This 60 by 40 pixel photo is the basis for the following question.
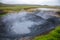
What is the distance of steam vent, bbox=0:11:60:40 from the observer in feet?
7.39

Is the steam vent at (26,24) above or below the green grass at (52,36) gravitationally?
above

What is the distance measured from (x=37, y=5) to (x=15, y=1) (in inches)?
14.8

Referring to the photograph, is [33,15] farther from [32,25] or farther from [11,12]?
[11,12]

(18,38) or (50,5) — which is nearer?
(18,38)

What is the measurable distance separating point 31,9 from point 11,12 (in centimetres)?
34

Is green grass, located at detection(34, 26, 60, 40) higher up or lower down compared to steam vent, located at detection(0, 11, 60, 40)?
lower down

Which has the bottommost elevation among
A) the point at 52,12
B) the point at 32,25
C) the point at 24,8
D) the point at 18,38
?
the point at 18,38

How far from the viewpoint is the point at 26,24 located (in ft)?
7.58

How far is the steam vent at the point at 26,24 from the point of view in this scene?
2252 millimetres

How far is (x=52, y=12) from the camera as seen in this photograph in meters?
2.37

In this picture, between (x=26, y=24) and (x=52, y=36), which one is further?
(x=26, y=24)

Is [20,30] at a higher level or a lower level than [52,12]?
lower

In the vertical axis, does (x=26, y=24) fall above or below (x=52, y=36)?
above

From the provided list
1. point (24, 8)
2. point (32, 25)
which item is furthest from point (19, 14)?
point (32, 25)
